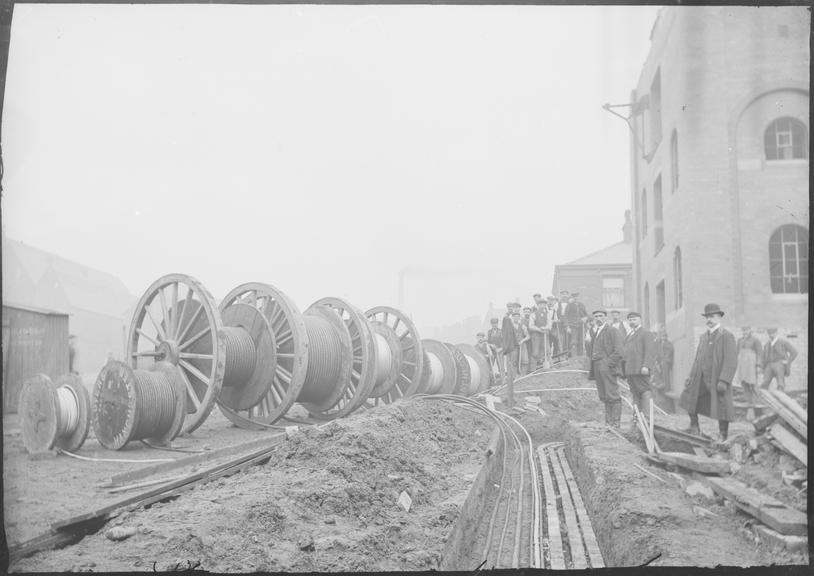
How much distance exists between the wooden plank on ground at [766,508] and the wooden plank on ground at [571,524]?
1123 millimetres

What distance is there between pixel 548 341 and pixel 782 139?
16.3ft

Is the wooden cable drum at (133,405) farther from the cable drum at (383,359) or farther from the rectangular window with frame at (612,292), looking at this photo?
the rectangular window with frame at (612,292)

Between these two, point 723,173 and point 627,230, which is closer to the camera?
point 723,173

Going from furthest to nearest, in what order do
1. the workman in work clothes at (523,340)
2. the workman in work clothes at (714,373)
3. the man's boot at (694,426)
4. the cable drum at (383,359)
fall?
the workman in work clothes at (523,340) → the cable drum at (383,359) → the man's boot at (694,426) → the workman in work clothes at (714,373)

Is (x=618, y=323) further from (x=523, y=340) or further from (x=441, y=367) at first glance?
(x=441, y=367)

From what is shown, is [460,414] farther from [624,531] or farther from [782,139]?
[782,139]

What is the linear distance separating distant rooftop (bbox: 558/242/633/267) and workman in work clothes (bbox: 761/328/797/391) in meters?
2.29

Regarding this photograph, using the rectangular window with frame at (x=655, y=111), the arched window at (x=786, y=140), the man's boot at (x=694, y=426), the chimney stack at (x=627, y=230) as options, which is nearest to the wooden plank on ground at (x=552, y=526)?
the man's boot at (x=694, y=426)

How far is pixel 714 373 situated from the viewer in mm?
6684

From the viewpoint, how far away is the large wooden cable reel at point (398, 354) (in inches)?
433

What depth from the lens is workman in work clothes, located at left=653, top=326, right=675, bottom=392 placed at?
7.90 metres

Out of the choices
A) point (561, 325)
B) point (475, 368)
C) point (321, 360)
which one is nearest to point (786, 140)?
point (561, 325)

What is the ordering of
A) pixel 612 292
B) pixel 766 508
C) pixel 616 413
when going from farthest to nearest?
pixel 616 413
pixel 612 292
pixel 766 508

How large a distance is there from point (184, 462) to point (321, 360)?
2.84 m
